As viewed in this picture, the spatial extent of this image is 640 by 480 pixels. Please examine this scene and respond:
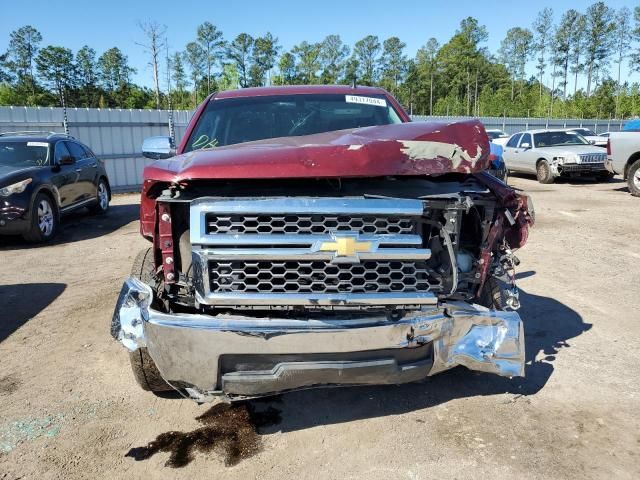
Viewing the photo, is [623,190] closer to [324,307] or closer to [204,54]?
[324,307]

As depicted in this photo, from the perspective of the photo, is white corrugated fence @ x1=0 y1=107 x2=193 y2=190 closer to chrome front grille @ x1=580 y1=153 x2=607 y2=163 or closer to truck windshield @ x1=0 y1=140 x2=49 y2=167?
truck windshield @ x1=0 y1=140 x2=49 y2=167

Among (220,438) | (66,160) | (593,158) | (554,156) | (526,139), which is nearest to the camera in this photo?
(220,438)

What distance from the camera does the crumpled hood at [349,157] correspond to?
2340 mm

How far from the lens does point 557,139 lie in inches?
604

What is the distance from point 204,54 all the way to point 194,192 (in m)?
75.6

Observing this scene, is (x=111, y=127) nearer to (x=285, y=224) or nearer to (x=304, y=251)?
(x=285, y=224)

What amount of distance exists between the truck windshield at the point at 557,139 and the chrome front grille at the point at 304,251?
14627 mm

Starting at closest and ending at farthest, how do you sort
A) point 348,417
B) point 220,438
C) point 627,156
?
point 220,438 → point 348,417 → point 627,156

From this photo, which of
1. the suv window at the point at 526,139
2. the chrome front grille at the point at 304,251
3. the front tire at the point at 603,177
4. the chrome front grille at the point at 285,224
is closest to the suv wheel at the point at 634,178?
the front tire at the point at 603,177

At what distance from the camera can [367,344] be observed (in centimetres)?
234

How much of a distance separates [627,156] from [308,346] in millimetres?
11882

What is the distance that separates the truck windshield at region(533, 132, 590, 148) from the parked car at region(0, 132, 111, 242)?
12.4 m

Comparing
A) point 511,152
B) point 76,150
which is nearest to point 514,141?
point 511,152

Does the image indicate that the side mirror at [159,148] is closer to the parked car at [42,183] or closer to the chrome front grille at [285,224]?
the chrome front grille at [285,224]
